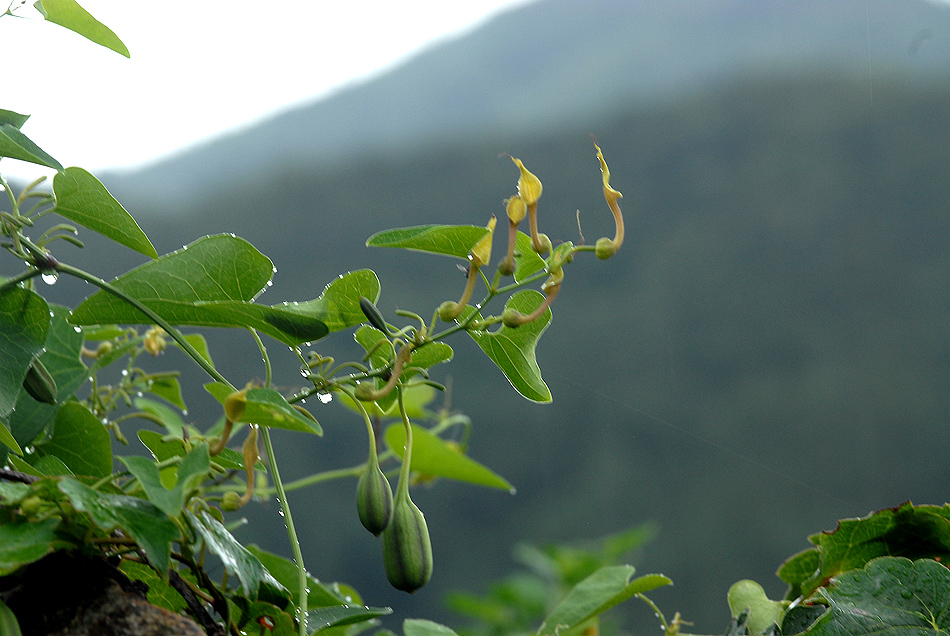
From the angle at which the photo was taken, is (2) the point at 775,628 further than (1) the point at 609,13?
No

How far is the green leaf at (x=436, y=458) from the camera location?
485mm

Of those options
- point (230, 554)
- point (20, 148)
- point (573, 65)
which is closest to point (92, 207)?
point (20, 148)

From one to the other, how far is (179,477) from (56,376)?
17 centimetres

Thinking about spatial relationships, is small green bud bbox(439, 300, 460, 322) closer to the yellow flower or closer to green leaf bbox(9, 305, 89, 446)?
the yellow flower

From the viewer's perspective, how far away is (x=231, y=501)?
0.80 feet

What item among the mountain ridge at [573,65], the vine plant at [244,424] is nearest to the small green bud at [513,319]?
the vine plant at [244,424]

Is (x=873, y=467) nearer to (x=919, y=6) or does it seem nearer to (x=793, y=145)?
(x=793, y=145)

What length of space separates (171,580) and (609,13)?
3.70m

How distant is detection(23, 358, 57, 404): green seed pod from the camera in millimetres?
258

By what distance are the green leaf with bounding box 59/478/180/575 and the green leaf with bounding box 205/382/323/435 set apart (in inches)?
1.3

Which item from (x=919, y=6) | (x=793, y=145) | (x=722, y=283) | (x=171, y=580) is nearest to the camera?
(x=171, y=580)

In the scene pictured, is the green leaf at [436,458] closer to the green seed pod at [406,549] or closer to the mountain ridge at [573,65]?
the green seed pod at [406,549]

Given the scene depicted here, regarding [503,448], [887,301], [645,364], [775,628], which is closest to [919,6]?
[887,301]

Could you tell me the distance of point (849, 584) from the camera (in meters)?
0.26
